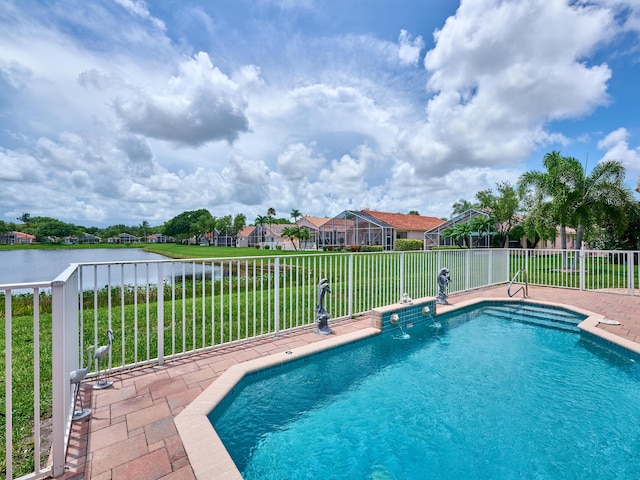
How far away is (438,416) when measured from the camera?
3049 millimetres

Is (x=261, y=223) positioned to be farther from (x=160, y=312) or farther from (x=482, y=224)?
(x=160, y=312)

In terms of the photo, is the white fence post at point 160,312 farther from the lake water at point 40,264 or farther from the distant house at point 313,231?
the distant house at point 313,231

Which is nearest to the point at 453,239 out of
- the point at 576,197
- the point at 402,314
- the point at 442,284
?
the point at 576,197

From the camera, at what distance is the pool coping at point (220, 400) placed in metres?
1.93

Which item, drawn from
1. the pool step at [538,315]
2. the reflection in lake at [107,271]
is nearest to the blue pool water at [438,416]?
the pool step at [538,315]

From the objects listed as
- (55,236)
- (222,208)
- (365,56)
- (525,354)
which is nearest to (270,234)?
(222,208)

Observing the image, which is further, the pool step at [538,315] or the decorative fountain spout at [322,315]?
the pool step at [538,315]

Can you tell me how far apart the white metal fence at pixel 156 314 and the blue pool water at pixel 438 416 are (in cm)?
108

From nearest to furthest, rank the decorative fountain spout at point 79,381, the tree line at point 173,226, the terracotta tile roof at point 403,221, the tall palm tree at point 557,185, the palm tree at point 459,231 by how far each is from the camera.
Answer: the decorative fountain spout at point 79,381 < the tall palm tree at point 557,185 < the palm tree at point 459,231 < the terracotta tile roof at point 403,221 < the tree line at point 173,226

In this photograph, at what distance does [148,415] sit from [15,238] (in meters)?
95.5

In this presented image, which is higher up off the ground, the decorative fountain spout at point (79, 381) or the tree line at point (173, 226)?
the tree line at point (173, 226)

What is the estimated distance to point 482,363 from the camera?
4.29 metres

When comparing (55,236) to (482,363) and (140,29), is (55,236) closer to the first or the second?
(140,29)

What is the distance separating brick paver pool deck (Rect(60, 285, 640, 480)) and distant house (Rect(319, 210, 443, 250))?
2525cm
